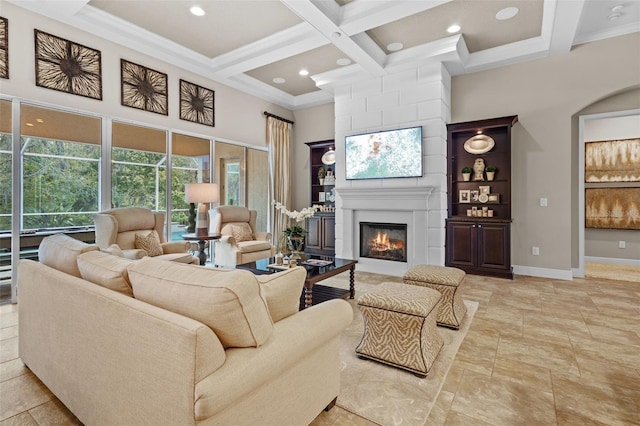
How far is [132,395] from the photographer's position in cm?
118

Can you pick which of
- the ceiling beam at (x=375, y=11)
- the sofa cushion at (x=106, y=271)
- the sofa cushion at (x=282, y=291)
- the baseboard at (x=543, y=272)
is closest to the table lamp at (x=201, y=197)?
the ceiling beam at (x=375, y=11)

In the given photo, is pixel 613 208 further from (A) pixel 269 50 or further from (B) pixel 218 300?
(B) pixel 218 300

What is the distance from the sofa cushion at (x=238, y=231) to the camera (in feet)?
16.1

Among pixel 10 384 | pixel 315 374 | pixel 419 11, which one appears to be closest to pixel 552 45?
pixel 419 11

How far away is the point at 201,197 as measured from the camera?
4.48 metres

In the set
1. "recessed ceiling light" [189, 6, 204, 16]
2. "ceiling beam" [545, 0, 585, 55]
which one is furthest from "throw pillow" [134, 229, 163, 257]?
"ceiling beam" [545, 0, 585, 55]

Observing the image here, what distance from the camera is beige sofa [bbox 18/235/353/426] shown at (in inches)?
40.6

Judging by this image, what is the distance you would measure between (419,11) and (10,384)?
454 cm

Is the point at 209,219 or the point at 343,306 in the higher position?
the point at 209,219

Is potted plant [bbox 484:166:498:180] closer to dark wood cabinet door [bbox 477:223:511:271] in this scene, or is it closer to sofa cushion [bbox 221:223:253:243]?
dark wood cabinet door [bbox 477:223:511:271]

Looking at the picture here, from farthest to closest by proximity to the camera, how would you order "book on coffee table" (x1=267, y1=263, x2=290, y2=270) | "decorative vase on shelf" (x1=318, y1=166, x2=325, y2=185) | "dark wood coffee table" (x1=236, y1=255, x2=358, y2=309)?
"decorative vase on shelf" (x1=318, y1=166, x2=325, y2=185) < "book on coffee table" (x1=267, y1=263, x2=290, y2=270) < "dark wood coffee table" (x1=236, y1=255, x2=358, y2=309)

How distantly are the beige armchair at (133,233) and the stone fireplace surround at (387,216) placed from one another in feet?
8.08

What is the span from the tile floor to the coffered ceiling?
3.16m

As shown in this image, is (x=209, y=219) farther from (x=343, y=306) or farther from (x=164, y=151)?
(x=343, y=306)
